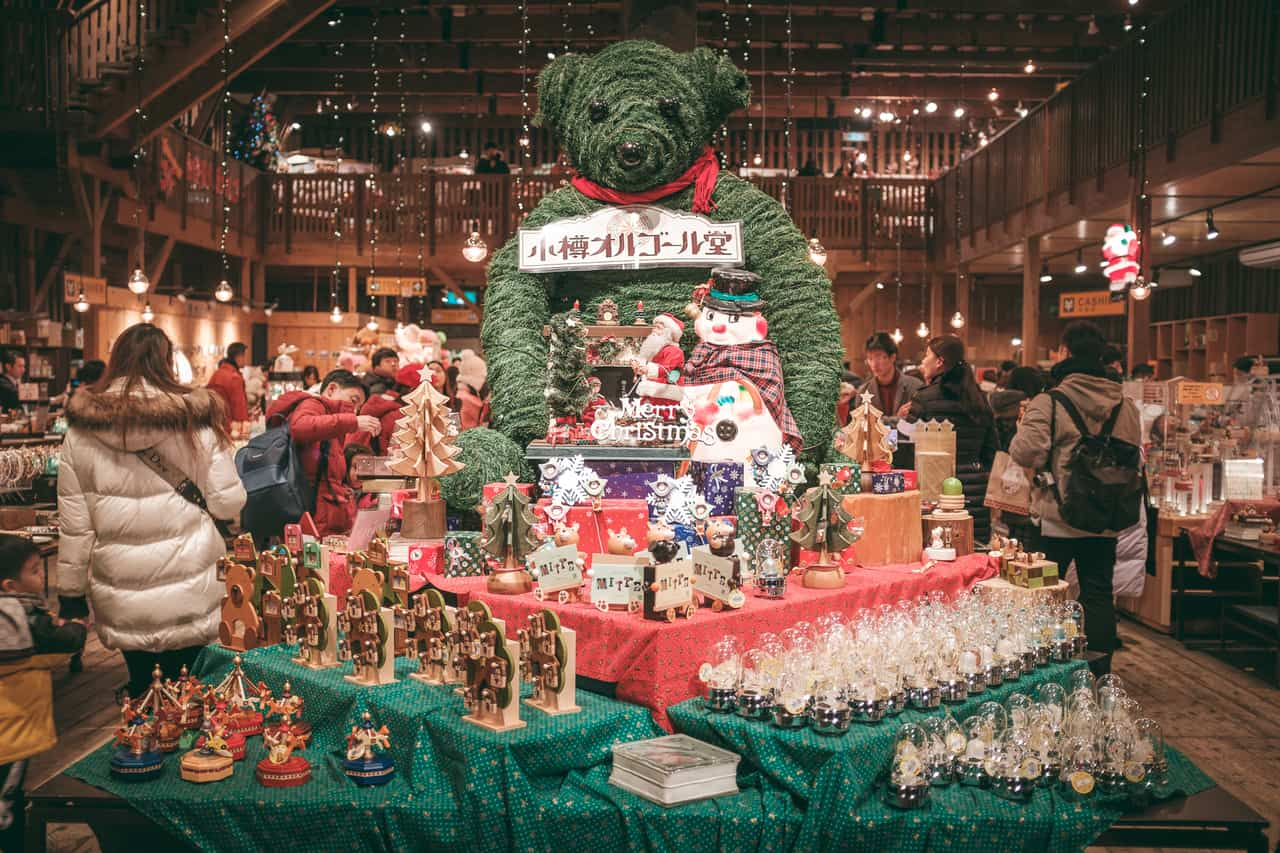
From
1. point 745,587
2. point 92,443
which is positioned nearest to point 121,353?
point 92,443

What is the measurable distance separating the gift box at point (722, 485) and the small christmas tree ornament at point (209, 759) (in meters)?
1.78

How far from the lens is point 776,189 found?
15125 millimetres

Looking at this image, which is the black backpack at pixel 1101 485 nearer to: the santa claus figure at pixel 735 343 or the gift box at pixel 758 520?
the santa claus figure at pixel 735 343

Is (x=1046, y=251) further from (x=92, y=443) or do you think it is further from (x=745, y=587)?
(x=92, y=443)

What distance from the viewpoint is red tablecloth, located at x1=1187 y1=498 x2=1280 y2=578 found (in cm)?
550

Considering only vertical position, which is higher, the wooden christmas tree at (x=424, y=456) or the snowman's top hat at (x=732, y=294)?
the snowman's top hat at (x=732, y=294)

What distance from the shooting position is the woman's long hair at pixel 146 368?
3.16 metres

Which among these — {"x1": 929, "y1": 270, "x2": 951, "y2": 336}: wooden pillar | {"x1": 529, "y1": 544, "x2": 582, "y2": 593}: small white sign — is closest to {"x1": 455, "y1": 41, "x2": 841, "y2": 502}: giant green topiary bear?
{"x1": 529, "y1": 544, "x2": 582, "y2": 593}: small white sign

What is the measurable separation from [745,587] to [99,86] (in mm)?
9449

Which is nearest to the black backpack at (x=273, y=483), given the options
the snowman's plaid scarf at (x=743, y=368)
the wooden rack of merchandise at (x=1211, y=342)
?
the snowman's plaid scarf at (x=743, y=368)

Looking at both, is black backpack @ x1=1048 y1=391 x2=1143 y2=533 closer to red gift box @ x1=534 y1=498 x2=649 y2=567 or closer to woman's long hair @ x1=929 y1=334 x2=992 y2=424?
woman's long hair @ x1=929 y1=334 x2=992 y2=424

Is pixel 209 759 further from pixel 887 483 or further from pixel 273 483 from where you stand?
pixel 887 483

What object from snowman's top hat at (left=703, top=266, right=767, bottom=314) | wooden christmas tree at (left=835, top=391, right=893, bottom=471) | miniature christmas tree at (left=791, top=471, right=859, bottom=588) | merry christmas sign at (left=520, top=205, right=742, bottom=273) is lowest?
miniature christmas tree at (left=791, top=471, right=859, bottom=588)

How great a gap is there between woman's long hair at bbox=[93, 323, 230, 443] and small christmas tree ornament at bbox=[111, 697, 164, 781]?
86 cm
